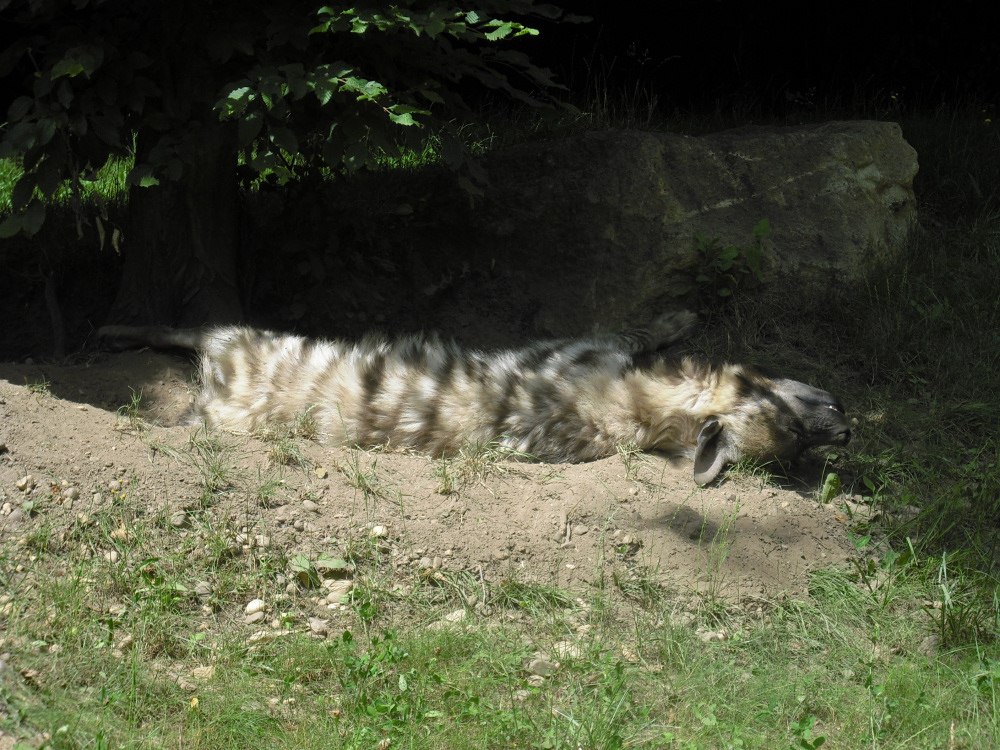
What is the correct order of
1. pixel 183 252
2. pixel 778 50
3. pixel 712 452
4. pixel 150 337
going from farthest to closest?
pixel 778 50 → pixel 183 252 → pixel 150 337 → pixel 712 452

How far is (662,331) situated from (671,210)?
0.72m

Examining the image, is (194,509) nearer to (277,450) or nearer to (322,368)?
(277,450)

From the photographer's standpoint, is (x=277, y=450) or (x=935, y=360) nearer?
(x=277, y=450)

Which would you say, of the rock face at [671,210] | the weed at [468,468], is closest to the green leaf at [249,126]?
the weed at [468,468]

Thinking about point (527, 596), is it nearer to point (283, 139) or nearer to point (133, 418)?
point (133, 418)

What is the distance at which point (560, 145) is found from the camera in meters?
5.22

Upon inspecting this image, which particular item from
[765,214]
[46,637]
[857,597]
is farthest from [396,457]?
[765,214]

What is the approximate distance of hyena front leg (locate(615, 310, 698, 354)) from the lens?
4574mm

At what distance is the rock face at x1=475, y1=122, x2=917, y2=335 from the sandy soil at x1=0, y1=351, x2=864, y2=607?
153 centimetres

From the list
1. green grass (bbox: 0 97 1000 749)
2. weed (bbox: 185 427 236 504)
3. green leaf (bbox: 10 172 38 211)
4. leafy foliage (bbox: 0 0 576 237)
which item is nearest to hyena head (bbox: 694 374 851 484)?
green grass (bbox: 0 97 1000 749)

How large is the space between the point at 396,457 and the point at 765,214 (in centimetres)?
266

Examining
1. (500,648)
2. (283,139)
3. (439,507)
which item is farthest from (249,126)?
(500,648)

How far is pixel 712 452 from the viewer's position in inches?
145

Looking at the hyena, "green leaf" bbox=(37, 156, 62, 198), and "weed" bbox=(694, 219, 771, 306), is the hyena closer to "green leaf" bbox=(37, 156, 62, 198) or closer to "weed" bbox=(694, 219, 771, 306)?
"weed" bbox=(694, 219, 771, 306)
